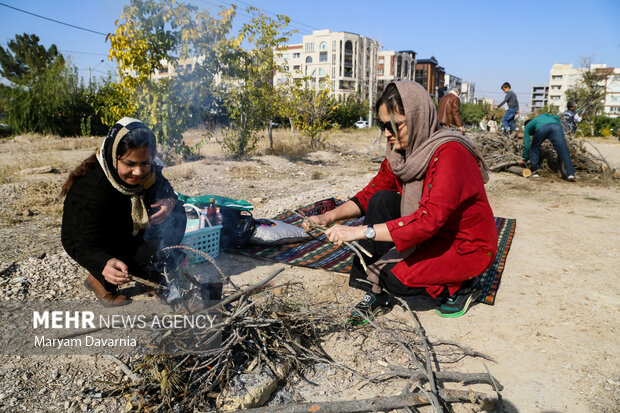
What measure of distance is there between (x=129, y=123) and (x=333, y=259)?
76.3 inches

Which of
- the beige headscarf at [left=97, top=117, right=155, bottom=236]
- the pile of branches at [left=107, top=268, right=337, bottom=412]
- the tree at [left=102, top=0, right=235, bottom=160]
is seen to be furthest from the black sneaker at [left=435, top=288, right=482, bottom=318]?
the tree at [left=102, top=0, right=235, bottom=160]

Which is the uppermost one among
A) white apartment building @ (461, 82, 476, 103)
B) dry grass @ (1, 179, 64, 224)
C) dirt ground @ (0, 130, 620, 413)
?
white apartment building @ (461, 82, 476, 103)

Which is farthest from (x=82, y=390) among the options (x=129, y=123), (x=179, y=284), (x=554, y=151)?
(x=554, y=151)

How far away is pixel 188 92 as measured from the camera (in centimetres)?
730

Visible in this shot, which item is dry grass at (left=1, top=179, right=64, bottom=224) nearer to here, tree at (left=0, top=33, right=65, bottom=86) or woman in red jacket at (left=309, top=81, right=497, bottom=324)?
woman in red jacket at (left=309, top=81, right=497, bottom=324)

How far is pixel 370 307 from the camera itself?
2523 mm

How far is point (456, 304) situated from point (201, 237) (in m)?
1.86

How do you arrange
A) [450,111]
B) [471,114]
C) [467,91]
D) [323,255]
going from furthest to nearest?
[467,91], [471,114], [450,111], [323,255]

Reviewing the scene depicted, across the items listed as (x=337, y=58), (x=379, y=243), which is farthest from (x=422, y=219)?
(x=337, y=58)

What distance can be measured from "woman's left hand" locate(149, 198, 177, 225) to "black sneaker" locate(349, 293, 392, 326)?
1.32m

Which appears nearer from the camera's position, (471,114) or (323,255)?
(323,255)

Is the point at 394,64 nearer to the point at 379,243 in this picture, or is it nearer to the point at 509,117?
the point at 509,117

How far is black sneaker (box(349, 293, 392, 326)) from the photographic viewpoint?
243 centimetres

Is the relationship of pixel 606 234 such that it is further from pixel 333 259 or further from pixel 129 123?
pixel 129 123
